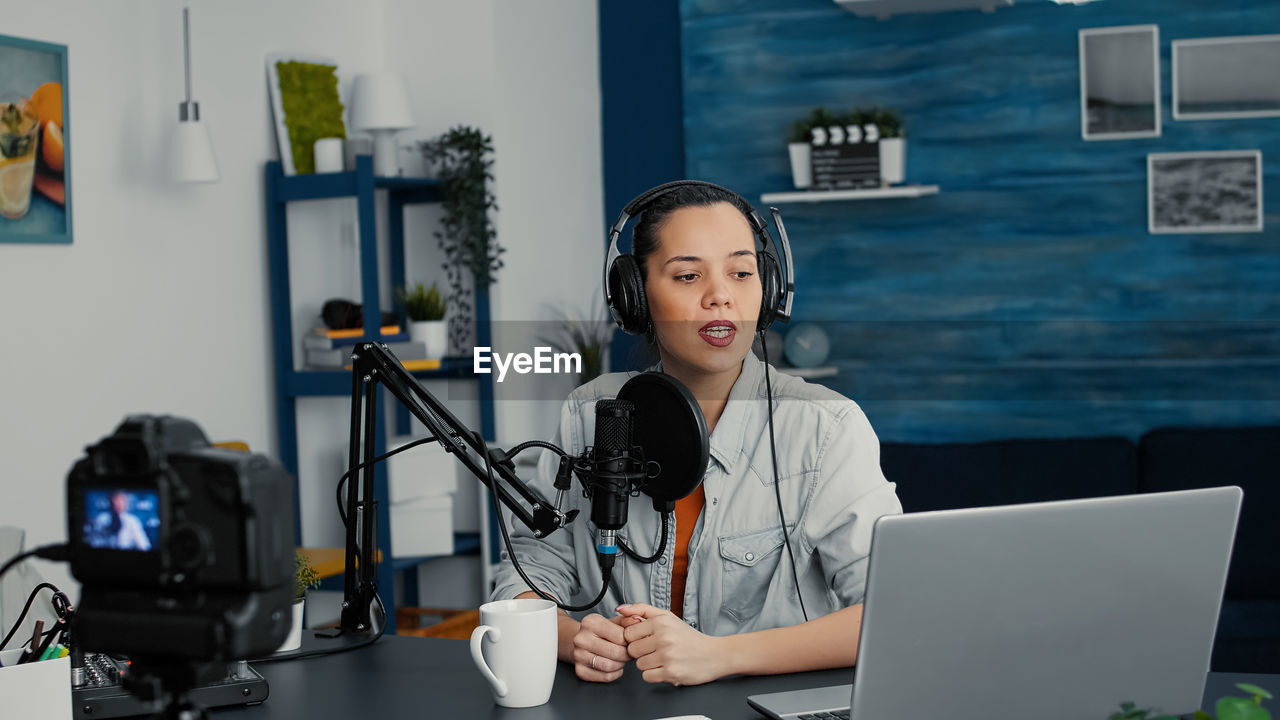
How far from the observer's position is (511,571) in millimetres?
1487

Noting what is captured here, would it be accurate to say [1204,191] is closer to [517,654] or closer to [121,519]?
[517,654]

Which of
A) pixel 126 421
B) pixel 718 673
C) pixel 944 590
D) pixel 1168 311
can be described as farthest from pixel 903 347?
pixel 126 421

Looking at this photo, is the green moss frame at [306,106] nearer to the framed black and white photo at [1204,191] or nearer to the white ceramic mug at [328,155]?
the white ceramic mug at [328,155]

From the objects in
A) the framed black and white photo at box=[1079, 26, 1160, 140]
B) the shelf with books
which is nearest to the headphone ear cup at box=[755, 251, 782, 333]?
the shelf with books

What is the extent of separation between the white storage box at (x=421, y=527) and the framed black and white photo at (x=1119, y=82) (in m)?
2.28

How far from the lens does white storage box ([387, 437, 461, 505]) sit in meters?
3.54

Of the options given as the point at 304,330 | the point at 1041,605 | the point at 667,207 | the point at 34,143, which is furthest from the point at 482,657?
the point at 304,330

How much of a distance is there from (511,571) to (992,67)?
9.12 feet

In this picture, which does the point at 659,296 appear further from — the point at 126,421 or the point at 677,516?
the point at 126,421

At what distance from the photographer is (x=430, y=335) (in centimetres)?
371

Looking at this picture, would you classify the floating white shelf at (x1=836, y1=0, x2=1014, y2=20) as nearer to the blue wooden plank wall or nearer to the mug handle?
the blue wooden plank wall

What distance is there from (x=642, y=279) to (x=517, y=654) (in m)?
0.55

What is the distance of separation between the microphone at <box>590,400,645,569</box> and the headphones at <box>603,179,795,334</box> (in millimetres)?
316

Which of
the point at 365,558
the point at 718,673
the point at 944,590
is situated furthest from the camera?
the point at 365,558
